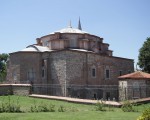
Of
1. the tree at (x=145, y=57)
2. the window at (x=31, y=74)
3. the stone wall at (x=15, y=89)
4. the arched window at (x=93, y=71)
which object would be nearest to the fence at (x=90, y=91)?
the arched window at (x=93, y=71)

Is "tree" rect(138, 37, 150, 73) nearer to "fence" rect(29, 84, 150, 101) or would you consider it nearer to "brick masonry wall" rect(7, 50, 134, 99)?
"brick masonry wall" rect(7, 50, 134, 99)

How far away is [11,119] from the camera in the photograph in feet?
32.7

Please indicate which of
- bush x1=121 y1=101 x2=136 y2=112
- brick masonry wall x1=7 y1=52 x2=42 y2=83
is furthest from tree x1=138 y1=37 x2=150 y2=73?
bush x1=121 y1=101 x2=136 y2=112

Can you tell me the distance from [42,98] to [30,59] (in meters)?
7.87

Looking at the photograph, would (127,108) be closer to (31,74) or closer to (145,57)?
(31,74)

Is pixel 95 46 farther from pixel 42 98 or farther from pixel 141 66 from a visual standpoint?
pixel 42 98

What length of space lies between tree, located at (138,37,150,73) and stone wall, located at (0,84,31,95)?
2003 cm

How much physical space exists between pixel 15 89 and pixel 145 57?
67.9 feet

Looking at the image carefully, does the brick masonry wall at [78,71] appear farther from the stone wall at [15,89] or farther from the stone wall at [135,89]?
the stone wall at [135,89]

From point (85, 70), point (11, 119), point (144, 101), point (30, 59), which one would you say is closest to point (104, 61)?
point (85, 70)

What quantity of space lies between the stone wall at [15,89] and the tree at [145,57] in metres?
20.0

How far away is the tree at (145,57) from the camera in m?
36.7

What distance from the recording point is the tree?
3671 cm

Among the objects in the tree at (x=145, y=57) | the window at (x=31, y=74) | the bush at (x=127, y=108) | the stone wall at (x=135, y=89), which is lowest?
the bush at (x=127, y=108)
